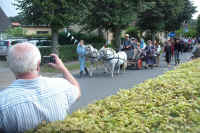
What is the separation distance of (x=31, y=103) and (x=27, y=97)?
2.5 inches

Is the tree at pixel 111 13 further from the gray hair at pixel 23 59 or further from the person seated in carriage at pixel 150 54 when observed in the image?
the gray hair at pixel 23 59

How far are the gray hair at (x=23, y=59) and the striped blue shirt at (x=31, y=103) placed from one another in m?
0.12

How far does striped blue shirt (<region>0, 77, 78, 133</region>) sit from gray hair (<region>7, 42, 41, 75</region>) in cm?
12

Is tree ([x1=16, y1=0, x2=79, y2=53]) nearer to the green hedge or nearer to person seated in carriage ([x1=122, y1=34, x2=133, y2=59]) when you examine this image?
the green hedge

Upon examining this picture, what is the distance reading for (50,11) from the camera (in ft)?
60.4

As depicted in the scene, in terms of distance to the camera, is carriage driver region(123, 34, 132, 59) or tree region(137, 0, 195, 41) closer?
carriage driver region(123, 34, 132, 59)

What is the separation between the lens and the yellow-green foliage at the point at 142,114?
2.86 m

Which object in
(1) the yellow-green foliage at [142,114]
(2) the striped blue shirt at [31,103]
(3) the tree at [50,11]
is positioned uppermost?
(3) the tree at [50,11]

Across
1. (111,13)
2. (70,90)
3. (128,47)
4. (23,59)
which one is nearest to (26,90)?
(23,59)

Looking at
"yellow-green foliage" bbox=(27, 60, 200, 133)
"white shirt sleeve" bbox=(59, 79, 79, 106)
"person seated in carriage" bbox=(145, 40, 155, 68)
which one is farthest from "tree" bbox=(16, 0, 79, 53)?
"white shirt sleeve" bbox=(59, 79, 79, 106)

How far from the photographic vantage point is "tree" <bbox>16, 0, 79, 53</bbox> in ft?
59.5

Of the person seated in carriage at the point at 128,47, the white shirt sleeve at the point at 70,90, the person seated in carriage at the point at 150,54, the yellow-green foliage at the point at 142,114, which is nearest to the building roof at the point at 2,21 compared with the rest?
the person seated in carriage at the point at 128,47

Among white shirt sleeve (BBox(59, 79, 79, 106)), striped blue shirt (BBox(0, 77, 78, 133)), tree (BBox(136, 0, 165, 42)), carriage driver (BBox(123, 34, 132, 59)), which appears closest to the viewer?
striped blue shirt (BBox(0, 77, 78, 133))

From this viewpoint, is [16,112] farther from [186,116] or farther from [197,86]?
[197,86]
